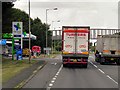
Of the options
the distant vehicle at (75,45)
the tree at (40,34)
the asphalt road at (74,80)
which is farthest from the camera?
the tree at (40,34)

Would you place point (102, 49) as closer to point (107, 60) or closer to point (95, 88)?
point (107, 60)

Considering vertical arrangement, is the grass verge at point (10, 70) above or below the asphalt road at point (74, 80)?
above

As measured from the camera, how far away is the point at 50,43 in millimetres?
115750

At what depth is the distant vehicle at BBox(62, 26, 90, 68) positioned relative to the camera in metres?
39.3

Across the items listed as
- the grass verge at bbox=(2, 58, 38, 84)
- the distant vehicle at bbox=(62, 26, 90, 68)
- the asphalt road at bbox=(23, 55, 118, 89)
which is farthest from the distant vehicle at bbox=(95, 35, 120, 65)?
the asphalt road at bbox=(23, 55, 118, 89)

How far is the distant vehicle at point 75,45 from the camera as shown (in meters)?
A: 39.3

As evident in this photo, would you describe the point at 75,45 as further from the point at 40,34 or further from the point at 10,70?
the point at 40,34

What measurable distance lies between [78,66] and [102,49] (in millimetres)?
5997

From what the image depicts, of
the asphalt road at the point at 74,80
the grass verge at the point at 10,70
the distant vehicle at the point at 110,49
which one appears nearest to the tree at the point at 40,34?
the distant vehicle at the point at 110,49

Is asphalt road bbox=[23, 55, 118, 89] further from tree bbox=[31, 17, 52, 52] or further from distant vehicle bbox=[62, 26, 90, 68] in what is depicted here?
tree bbox=[31, 17, 52, 52]

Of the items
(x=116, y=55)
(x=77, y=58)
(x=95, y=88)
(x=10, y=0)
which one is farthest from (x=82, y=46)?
(x=95, y=88)

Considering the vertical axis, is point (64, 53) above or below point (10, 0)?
below

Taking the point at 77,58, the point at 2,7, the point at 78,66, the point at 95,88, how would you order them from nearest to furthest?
the point at 95,88 → the point at 77,58 → the point at 78,66 → the point at 2,7

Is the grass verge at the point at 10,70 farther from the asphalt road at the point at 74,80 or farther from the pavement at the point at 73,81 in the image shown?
the asphalt road at the point at 74,80
